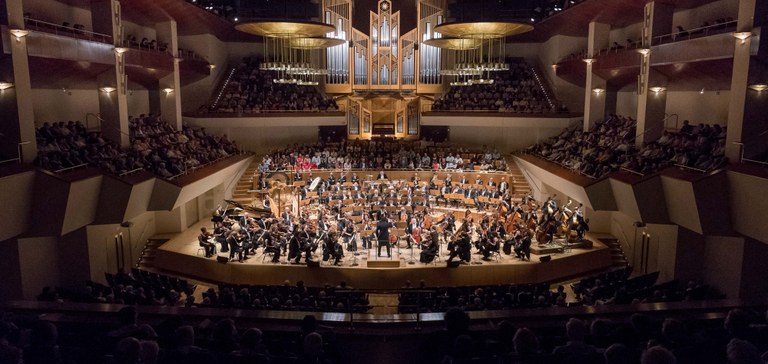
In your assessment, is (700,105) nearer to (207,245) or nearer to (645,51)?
(645,51)

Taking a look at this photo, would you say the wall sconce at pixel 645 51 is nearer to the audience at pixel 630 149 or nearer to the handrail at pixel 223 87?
the audience at pixel 630 149

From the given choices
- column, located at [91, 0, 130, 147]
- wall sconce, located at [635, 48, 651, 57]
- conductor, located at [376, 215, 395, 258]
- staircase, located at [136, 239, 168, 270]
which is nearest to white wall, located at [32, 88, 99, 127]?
column, located at [91, 0, 130, 147]

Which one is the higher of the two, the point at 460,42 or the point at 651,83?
the point at 460,42

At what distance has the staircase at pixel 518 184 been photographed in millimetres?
19156

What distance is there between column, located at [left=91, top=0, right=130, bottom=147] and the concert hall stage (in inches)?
160

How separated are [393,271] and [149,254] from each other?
23.5 feet

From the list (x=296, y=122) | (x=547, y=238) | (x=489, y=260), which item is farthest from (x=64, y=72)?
(x=547, y=238)

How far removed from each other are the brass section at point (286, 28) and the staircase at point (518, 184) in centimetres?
877

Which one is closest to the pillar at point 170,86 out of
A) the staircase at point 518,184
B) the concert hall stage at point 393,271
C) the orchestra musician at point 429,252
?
the concert hall stage at point 393,271

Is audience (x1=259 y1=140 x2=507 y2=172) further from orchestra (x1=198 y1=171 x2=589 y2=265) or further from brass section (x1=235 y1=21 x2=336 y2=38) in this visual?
brass section (x1=235 y1=21 x2=336 y2=38)

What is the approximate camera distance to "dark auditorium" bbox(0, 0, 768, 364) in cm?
442

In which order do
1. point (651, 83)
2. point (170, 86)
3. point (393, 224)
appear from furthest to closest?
point (170, 86)
point (393, 224)
point (651, 83)

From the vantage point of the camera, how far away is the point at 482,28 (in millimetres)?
13742

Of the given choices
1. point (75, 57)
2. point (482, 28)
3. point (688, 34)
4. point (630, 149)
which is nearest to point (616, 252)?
point (630, 149)
